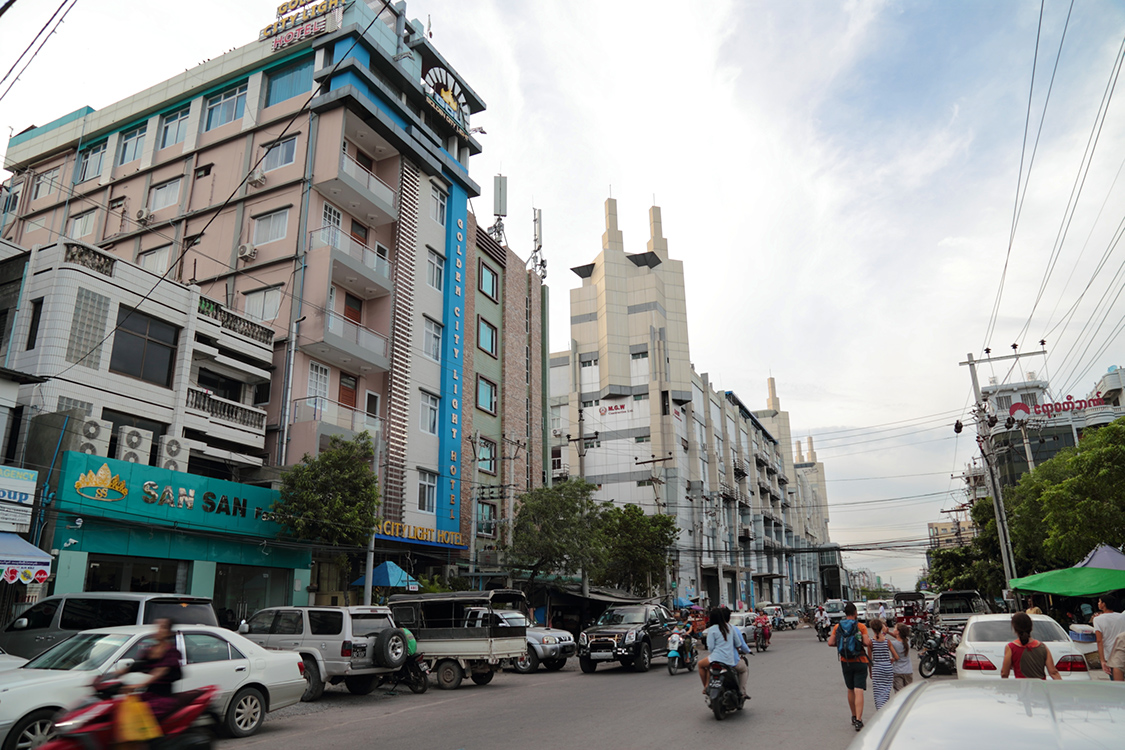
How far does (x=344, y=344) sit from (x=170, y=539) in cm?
965

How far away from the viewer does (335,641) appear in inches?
605

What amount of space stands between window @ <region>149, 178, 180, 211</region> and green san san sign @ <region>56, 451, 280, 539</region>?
1676cm

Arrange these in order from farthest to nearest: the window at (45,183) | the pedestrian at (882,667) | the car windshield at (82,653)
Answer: the window at (45,183) < the pedestrian at (882,667) < the car windshield at (82,653)

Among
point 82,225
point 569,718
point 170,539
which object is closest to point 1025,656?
point 569,718

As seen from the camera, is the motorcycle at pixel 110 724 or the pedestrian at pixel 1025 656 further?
the pedestrian at pixel 1025 656

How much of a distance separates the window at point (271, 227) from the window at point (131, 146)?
10.2m

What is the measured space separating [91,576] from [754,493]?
3208 inches

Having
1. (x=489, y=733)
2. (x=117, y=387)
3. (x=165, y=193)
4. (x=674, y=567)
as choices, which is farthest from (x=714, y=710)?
(x=674, y=567)

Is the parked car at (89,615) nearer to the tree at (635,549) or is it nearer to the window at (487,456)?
the window at (487,456)

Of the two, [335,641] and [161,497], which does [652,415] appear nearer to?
[161,497]

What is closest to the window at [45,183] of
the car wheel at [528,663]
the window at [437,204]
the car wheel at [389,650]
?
the window at [437,204]

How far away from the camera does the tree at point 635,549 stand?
43750 millimetres

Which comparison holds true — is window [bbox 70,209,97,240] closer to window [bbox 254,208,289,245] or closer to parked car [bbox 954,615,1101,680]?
window [bbox 254,208,289,245]

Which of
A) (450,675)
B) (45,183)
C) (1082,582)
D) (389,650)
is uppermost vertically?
(45,183)
